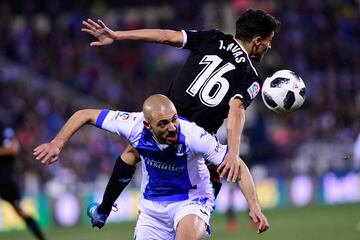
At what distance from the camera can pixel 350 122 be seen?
21156 millimetres

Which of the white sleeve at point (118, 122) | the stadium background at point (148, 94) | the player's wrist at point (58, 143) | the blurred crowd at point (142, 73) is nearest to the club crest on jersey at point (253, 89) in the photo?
the white sleeve at point (118, 122)

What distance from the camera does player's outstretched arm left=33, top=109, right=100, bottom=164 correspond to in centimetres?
711

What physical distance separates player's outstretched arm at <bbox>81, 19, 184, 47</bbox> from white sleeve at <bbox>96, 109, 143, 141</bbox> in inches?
27.1

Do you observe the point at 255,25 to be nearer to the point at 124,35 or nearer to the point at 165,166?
the point at 124,35

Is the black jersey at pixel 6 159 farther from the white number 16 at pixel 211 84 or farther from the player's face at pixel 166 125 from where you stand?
the player's face at pixel 166 125

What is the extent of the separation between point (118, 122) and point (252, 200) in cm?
128

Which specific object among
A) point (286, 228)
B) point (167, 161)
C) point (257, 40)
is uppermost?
point (257, 40)

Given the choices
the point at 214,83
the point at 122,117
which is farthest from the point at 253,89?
the point at 122,117

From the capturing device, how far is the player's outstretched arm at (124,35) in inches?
313

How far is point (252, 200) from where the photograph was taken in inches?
282

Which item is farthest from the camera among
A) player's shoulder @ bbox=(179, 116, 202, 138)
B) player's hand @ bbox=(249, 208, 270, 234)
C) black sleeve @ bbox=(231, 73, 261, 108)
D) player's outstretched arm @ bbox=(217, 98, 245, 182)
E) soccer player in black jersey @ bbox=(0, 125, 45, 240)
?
soccer player in black jersey @ bbox=(0, 125, 45, 240)

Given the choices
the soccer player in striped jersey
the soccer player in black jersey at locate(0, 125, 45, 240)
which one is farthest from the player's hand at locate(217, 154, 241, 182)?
the soccer player in black jersey at locate(0, 125, 45, 240)

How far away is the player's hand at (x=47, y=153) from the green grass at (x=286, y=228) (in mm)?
5918

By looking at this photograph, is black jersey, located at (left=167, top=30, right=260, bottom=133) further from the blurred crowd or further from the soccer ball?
the blurred crowd
